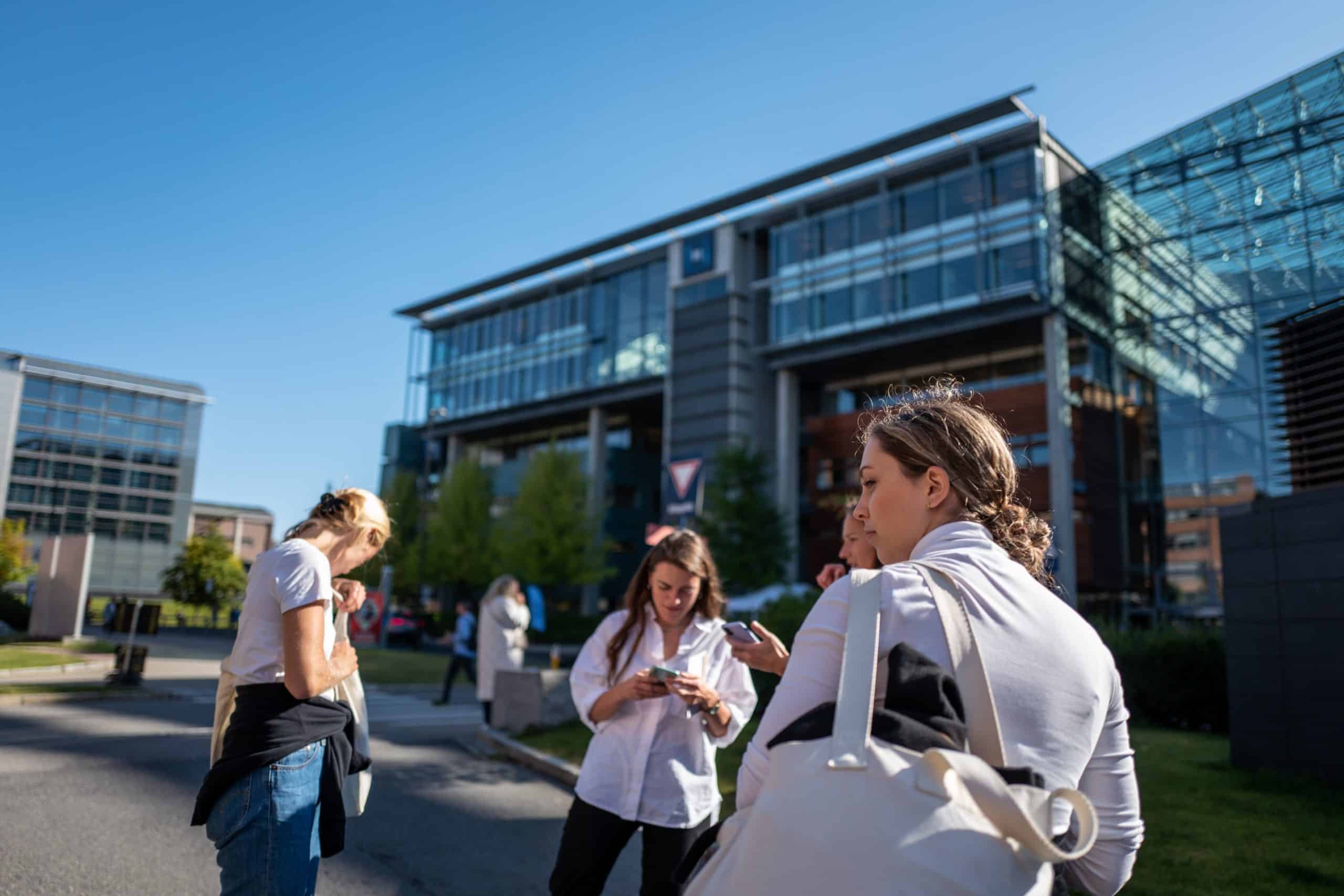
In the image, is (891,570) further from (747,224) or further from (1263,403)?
(747,224)

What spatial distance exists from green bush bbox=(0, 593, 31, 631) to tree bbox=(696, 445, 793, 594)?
2198 centimetres

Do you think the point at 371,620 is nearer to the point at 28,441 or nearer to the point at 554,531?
the point at 554,531

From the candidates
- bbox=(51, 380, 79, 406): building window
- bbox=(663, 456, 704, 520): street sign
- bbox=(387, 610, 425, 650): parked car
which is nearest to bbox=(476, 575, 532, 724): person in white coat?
bbox=(663, 456, 704, 520): street sign

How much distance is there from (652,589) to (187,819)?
181 inches

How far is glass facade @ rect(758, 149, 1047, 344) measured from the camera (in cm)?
3250

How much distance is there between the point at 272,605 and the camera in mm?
2678

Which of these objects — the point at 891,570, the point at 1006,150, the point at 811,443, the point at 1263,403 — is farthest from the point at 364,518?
the point at 811,443

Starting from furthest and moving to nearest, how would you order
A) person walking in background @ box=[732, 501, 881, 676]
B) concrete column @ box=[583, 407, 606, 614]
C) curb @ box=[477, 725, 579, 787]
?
1. concrete column @ box=[583, 407, 606, 614]
2. curb @ box=[477, 725, 579, 787]
3. person walking in background @ box=[732, 501, 881, 676]

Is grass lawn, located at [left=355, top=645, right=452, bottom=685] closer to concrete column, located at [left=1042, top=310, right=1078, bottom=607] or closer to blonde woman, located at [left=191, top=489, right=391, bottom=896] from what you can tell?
blonde woman, located at [left=191, top=489, right=391, bottom=896]

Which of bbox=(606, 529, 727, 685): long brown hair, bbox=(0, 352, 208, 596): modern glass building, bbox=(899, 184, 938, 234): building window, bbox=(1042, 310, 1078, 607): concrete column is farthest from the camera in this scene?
bbox=(0, 352, 208, 596): modern glass building

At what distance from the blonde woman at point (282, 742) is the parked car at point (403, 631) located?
38.1m

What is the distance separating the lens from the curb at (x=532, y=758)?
885 cm

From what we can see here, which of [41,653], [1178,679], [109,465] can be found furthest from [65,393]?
[1178,679]

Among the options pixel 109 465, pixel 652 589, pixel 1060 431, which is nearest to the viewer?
pixel 652 589
